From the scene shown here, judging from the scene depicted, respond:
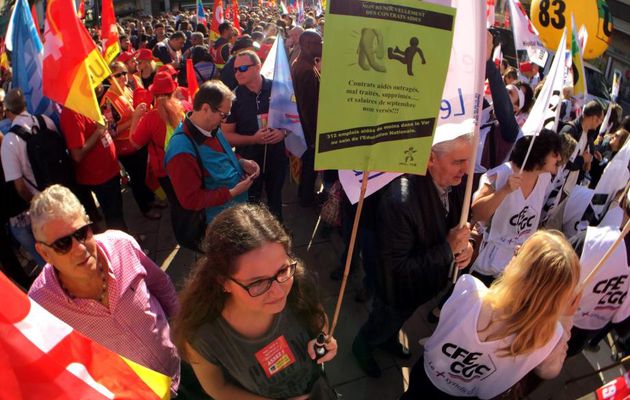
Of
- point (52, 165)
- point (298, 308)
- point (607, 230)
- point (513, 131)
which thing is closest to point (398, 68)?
point (298, 308)

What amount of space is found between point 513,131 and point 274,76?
2.24 m

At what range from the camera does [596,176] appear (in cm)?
507

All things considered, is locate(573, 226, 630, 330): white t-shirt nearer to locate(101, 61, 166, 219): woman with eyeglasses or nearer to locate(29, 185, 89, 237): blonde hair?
locate(29, 185, 89, 237): blonde hair

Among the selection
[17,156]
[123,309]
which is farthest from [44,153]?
[123,309]

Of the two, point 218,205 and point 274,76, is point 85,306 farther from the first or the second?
point 274,76

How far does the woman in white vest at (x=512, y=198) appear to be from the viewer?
107 inches

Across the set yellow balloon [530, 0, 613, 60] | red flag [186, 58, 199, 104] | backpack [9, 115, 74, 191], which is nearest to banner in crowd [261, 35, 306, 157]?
red flag [186, 58, 199, 104]

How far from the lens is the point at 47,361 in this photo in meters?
0.96

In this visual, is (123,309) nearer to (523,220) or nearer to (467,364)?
(467,364)

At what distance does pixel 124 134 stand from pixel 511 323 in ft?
13.6

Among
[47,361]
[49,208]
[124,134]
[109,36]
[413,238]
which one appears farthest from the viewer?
[109,36]

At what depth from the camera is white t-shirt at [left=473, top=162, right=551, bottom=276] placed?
111 inches

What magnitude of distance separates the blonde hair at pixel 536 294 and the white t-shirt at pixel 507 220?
1142 millimetres

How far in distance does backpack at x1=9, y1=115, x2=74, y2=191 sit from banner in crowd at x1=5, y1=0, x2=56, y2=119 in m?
0.36
